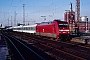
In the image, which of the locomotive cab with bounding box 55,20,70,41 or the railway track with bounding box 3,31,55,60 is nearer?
the railway track with bounding box 3,31,55,60

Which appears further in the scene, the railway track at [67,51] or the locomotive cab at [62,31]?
the locomotive cab at [62,31]

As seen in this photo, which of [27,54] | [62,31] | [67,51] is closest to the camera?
[27,54]

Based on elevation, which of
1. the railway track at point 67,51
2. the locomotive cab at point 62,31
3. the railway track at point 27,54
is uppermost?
the locomotive cab at point 62,31

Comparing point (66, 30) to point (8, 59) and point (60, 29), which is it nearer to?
point (60, 29)

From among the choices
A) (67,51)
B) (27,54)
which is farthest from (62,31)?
(27,54)

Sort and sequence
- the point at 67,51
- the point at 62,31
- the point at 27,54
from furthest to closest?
the point at 62,31 < the point at 67,51 < the point at 27,54

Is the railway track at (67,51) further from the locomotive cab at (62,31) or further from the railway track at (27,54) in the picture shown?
the locomotive cab at (62,31)

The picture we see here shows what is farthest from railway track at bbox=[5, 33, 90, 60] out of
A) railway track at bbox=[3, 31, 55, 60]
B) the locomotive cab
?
the locomotive cab

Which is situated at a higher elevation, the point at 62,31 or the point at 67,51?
the point at 62,31

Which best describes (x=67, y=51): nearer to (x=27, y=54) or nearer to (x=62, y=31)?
(x=27, y=54)

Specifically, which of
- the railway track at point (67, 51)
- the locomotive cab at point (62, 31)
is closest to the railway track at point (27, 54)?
the railway track at point (67, 51)

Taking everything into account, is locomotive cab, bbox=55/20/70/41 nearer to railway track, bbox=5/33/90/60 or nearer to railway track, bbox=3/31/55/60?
railway track, bbox=5/33/90/60

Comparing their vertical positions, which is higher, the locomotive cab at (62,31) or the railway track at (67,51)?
the locomotive cab at (62,31)

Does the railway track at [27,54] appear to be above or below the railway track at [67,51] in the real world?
below
